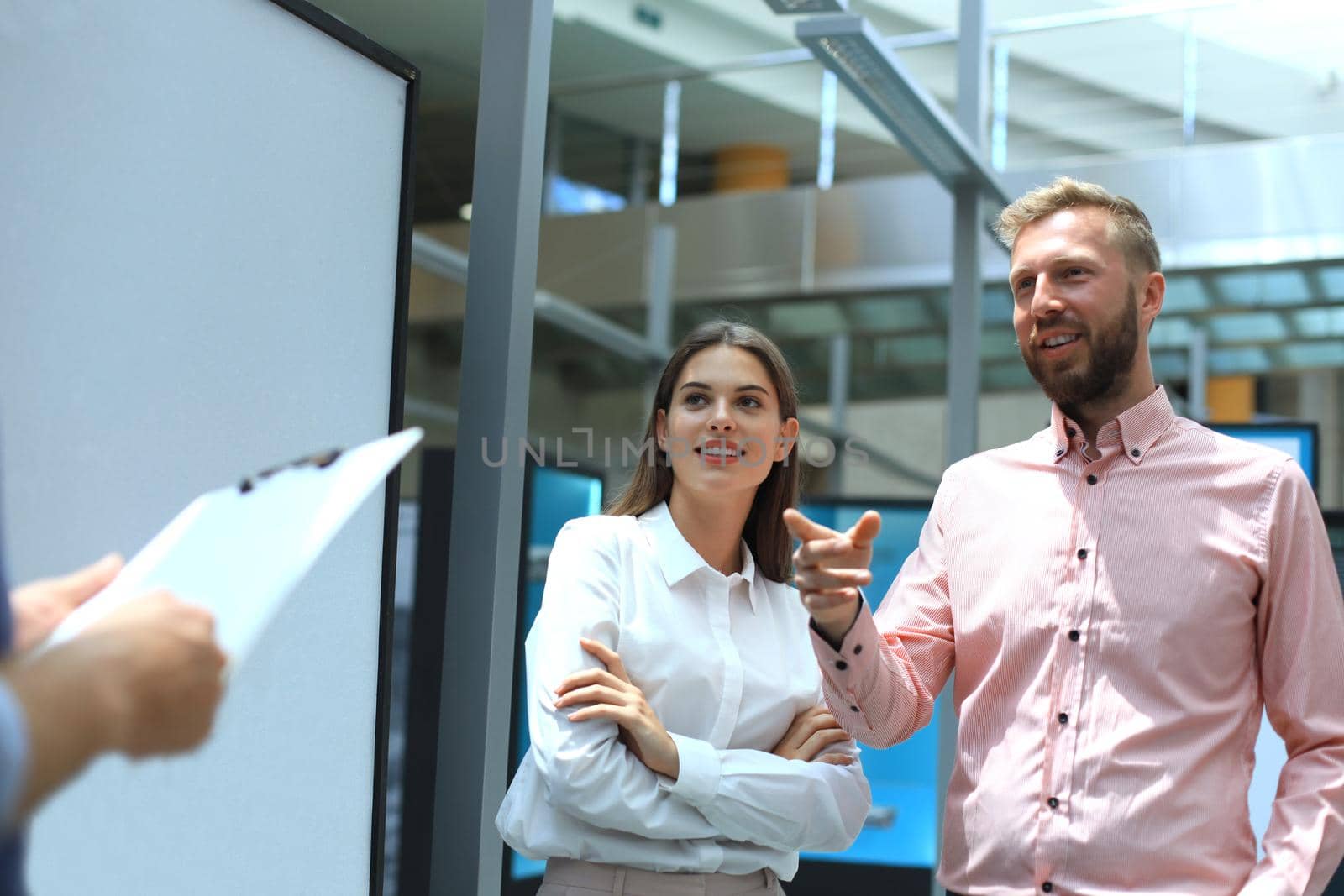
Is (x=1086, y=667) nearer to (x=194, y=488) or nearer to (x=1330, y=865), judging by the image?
(x=1330, y=865)

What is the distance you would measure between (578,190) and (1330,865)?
8.36m

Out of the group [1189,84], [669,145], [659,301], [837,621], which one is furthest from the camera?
[669,145]

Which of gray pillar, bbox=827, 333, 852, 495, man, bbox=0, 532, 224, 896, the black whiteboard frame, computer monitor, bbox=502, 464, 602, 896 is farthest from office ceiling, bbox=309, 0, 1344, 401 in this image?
man, bbox=0, 532, 224, 896

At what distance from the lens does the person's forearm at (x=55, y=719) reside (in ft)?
2.24

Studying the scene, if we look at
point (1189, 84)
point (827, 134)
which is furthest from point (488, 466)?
point (827, 134)

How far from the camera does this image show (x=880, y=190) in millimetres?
8531

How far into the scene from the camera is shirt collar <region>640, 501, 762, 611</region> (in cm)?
192

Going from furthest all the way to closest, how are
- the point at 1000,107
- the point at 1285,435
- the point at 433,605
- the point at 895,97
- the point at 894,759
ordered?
the point at 1000,107 → the point at 894,759 → the point at 433,605 → the point at 1285,435 → the point at 895,97

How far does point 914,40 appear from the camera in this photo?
7637 millimetres

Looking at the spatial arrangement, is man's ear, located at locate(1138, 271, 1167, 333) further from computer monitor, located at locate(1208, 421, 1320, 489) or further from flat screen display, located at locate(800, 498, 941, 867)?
flat screen display, located at locate(800, 498, 941, 867)

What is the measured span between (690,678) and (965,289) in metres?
2.36

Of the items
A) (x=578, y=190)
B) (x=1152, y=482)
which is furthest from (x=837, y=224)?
(x=1152, y=482)

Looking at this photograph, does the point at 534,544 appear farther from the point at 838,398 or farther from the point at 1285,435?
the point at 838,398

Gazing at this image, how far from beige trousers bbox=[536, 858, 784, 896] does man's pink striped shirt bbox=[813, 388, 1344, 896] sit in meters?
0.29
